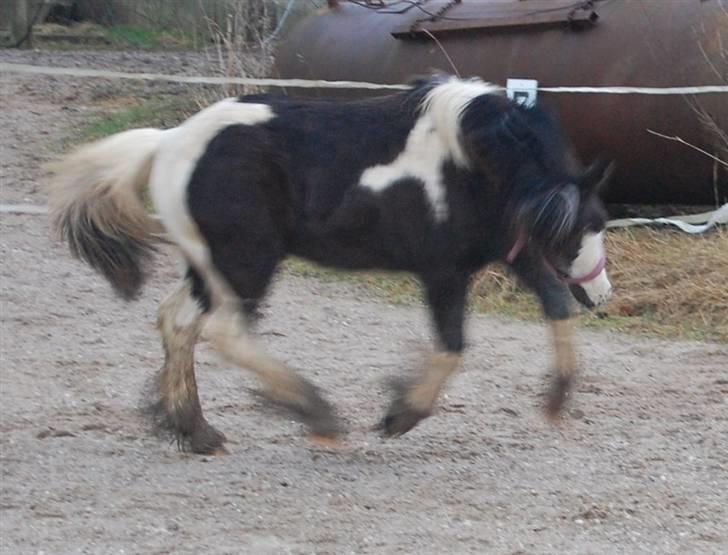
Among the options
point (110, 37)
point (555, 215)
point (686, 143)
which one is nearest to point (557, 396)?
point (555, 215)

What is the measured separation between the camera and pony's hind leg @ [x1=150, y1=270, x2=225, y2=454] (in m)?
4.63

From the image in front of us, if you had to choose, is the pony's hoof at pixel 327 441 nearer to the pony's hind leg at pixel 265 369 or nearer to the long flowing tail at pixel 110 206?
the pony's hind leg at pixel 265 369

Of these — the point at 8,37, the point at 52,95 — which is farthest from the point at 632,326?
the point at 8,37

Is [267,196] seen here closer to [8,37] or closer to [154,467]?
[154,467]

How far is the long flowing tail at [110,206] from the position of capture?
478 cm

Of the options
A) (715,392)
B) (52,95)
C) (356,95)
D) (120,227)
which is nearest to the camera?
(120,227)

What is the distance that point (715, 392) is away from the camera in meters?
5.52

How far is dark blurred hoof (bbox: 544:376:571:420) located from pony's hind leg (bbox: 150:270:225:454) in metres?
1.13

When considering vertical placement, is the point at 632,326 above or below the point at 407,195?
below

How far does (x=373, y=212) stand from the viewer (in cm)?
448

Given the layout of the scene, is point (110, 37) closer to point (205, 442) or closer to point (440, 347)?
point (205, 442)

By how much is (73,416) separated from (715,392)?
2.55m

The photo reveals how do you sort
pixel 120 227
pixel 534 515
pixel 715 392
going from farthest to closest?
pixel 715 392 → pixel 120 227 → pixel 534 515

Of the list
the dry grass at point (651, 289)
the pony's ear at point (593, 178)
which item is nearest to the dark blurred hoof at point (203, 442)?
the pony's ear at point (593, 178)
